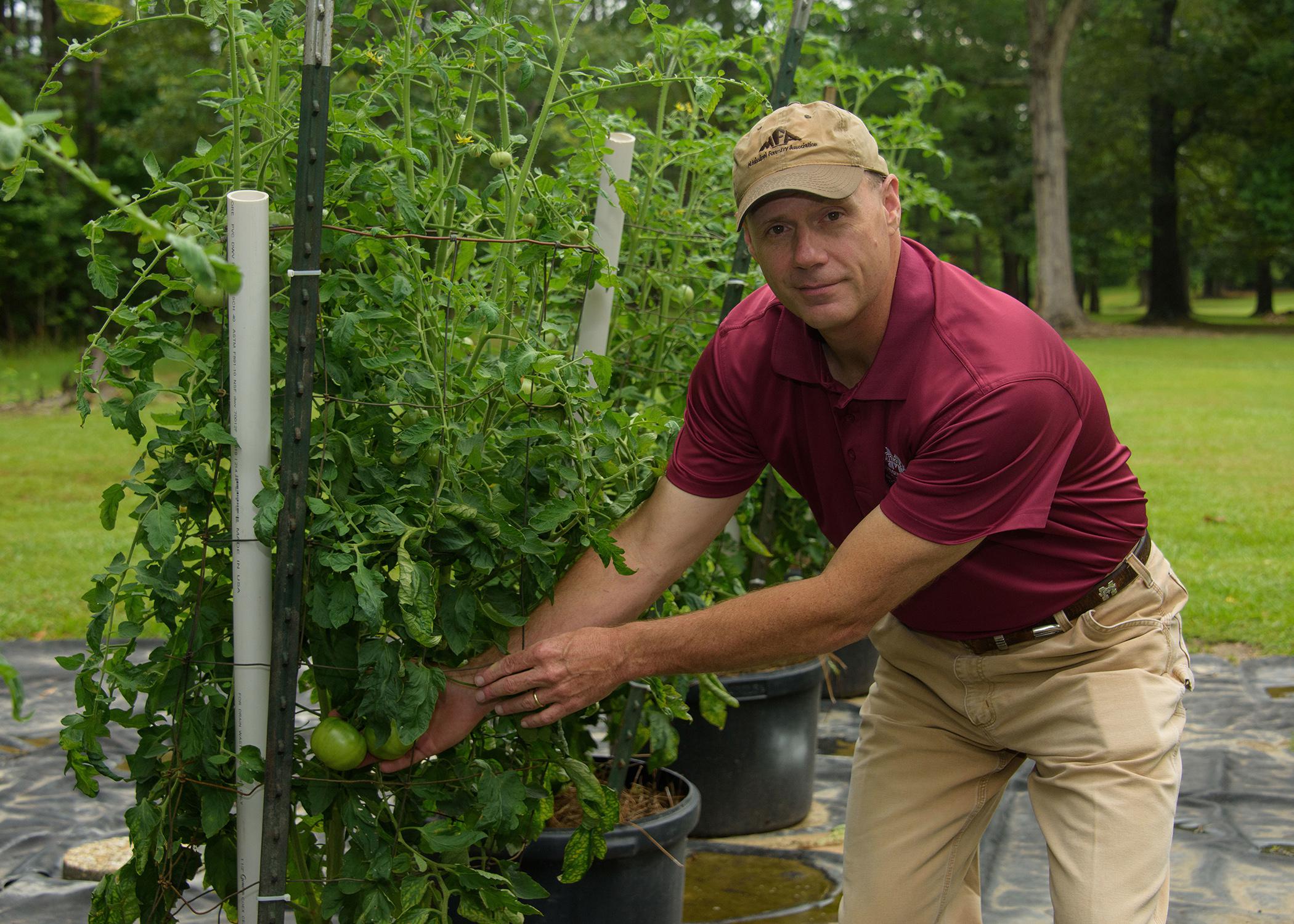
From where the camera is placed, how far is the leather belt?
2.13 meters

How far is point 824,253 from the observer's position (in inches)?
77.6

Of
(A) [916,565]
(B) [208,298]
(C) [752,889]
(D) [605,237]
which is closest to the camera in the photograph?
(B) [208,298]

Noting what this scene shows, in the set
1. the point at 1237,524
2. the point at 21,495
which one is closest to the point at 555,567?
the point at 1237,524

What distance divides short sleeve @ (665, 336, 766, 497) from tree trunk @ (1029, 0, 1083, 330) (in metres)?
22.7

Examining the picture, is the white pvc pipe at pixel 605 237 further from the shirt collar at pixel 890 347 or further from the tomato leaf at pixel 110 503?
the tomato leaf at pixel 110 503

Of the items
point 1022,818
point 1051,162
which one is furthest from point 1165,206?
point 1022,818

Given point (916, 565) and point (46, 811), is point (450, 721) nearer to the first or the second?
point (916, 565)

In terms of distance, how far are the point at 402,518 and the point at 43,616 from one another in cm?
416

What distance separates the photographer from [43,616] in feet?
17.5

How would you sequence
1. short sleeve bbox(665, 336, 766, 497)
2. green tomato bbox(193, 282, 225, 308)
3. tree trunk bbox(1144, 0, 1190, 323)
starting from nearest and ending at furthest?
green tomato bbox(193, 282, 225, 308) → short sleeve bbox(665, 336, 766, 497) → tree trunk bbox(1144, 0, 1190, 323)

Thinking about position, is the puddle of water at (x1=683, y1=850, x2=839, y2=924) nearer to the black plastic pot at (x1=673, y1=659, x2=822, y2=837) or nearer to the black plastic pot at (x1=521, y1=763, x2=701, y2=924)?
the black plastic pot at (x1=673, y1=659, x2=822, y2=837)

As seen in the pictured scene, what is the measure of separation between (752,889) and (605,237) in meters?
1.70

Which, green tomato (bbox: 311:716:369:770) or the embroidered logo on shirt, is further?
the embroidered logo on shirt

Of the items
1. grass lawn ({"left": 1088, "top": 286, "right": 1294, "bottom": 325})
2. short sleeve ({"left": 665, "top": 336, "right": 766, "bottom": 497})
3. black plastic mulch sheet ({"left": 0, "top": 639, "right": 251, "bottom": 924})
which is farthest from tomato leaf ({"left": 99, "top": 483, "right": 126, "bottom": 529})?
grass lawn ({"left": 1088, "top": 286, "right": 1294, "bottom": 325})
